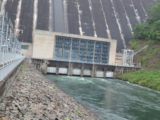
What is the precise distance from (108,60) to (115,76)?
18.4 feet

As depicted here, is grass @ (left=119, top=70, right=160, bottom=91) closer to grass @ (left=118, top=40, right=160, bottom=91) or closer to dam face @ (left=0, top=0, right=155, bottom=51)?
grass @ (left=118, top=40, right=160, bottom=91)

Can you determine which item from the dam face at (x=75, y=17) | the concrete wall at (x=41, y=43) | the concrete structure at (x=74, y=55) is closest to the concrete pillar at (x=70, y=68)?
the concrete structure at (x=74, y=55)

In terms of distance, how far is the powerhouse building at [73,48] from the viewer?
52969mm

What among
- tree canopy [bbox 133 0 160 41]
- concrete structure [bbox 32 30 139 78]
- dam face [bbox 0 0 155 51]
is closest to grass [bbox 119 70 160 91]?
concrete structure [bbox 32 30 139 78]

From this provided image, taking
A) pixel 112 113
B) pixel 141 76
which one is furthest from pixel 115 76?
pixel 112 113

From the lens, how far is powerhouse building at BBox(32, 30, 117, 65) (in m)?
53.0

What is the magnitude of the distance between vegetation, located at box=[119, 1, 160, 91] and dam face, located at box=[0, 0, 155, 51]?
5.54 meters

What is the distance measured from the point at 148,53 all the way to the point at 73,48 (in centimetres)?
1494

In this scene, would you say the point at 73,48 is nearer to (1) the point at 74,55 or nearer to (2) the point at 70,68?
(1) the point at 74,55

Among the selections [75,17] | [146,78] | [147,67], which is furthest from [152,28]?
[75,17]

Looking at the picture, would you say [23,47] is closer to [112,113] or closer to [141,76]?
[141,76]

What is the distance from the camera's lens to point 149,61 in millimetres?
50875

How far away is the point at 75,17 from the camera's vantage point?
72.2 m

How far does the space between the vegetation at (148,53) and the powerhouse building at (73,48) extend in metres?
6.58
